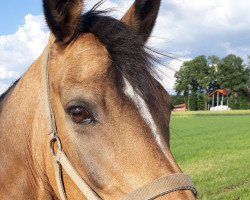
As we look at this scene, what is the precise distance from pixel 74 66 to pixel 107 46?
31cm

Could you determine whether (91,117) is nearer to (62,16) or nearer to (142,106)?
(142,106)

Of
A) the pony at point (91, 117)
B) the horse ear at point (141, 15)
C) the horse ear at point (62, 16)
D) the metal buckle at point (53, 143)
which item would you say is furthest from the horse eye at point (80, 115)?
the horse ear at point (141, 15)

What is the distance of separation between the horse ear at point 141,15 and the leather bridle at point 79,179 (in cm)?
87

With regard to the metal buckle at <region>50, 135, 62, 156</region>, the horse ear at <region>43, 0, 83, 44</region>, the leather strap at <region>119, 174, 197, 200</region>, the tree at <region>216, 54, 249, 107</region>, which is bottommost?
the leather strap at <region>119, 174, 197, 200</region>

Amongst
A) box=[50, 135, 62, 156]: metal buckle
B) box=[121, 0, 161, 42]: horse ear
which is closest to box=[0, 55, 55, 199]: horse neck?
box=[50, 135, 62, 156]: metal buckle

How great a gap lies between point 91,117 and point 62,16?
33.7 inches

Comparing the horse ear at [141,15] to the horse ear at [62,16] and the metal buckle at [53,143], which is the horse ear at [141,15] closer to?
the horse ear at [62,16]

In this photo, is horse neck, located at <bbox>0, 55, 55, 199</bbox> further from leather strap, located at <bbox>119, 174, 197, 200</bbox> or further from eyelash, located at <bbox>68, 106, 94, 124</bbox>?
leather strap, located at <bbox>119, 174, 197, 200</bbox>

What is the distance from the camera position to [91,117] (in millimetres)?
2006

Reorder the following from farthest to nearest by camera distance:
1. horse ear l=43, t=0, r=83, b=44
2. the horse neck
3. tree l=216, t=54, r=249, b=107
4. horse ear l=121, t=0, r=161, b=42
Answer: tree l=216, t=54, r=249, b=107, horse ear l=121, t=0, r=161, b=42, the horse neck, horse ear l=43, t=0, r=83, b=44

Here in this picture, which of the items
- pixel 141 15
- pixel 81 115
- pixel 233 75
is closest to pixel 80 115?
pixel 81 115

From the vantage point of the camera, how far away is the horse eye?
2.00 m

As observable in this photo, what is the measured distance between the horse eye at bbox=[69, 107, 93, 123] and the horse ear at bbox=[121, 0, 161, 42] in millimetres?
1079

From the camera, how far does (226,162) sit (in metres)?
11.4
